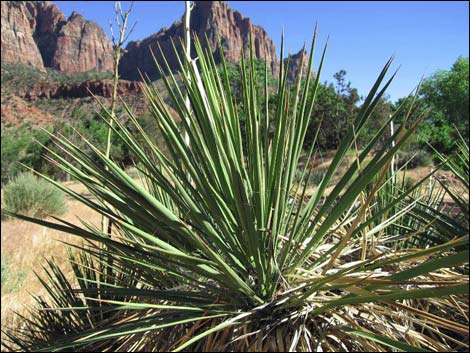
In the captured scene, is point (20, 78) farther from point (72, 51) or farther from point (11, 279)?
point (11, 279)

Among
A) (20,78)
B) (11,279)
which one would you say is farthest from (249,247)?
(20,78)

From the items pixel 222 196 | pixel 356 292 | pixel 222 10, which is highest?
pixel 222 10

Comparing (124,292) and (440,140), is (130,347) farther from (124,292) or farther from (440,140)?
(440,140)

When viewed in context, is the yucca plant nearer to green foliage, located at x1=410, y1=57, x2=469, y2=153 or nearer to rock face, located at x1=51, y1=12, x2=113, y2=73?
green foliage, located at x1=410, y1=57, x2=469, y2=153

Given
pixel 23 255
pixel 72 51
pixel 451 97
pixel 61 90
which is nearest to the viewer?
pixel 23 255

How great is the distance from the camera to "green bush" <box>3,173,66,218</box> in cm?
1106

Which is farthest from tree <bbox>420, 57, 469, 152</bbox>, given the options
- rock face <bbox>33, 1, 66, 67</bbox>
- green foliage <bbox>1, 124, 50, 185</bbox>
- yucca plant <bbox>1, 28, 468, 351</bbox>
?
rock face <bbox>33, 1, 66, 67</bbox>

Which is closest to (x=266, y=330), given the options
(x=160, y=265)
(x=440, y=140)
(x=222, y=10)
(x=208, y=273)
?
(x=208, y=273)

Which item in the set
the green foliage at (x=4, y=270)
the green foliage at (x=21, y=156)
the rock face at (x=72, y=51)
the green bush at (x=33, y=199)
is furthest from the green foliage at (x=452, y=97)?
the rock face at (x=72, y=51)

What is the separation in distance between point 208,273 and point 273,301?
0.73 feet

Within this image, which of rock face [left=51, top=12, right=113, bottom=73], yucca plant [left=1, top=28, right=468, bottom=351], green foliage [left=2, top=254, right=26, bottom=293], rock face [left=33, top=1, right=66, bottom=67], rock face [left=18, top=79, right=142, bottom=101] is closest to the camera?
yucca plant [left=1, top=28, right=468, bottom=351]

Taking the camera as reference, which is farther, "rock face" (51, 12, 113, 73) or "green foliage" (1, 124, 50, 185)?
"rock face" (51, 12, 113, 73)

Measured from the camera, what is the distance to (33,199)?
11133mm

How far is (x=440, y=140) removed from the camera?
75.5 ft
